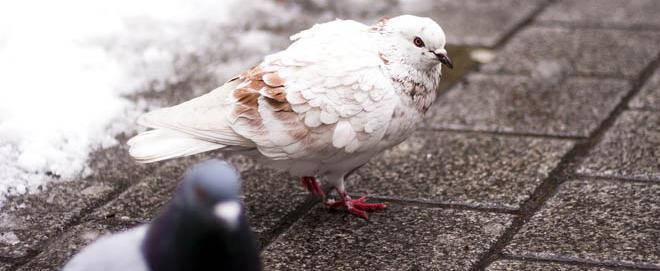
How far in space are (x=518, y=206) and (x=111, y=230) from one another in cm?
142

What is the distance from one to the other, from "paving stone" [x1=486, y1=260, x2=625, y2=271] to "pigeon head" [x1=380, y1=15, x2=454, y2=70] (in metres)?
0.68

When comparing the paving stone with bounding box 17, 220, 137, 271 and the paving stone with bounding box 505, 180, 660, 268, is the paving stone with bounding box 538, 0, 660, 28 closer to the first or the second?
the paving stone with bounding box 505, 180, 660, 268

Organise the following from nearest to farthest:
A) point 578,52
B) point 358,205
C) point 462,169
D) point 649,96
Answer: point 358,205, point 462,169, point 649,96, point 578,52

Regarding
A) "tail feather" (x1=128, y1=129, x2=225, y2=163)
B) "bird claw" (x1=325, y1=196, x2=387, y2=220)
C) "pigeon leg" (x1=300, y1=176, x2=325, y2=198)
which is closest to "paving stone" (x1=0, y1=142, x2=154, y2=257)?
"tail feather" (x1=128, y1=129, x2=225, y2=163)

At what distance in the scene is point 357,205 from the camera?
3.57m

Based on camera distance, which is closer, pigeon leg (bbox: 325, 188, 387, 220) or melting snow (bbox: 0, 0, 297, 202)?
pigeon leg (bbox: 325, 188, 387, 220)

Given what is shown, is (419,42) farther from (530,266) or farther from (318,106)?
(530,266)

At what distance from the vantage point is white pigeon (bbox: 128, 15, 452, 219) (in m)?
3.21

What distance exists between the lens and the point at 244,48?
5258 millimetres

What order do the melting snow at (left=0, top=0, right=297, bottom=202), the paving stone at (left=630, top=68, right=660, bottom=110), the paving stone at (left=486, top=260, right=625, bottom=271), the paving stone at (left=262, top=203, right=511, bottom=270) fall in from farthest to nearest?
the paving stone at (left=630, top=68, right=660, bottom=110), the melting snow at (left=0, top=0, right=297, bottom=202), the paving stone at (left=262, top=203, right=511, bottom=270), the paving stone at (left=486, top=260, right=625, bottom=271)

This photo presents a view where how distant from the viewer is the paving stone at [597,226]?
3145mm

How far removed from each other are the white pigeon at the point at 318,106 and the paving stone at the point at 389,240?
0.24 meters

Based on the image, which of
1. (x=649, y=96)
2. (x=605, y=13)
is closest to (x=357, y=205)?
(x=649, y=96)

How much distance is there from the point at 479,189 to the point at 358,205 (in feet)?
1.57
